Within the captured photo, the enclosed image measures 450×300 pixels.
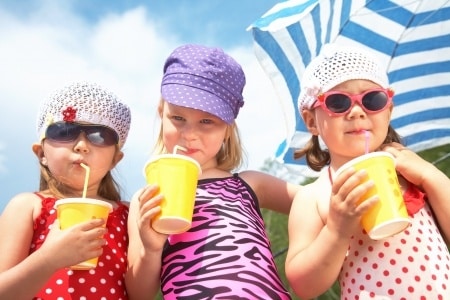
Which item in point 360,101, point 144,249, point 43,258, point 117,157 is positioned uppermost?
point 117,157

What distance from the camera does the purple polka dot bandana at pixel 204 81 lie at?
2986 millimetres

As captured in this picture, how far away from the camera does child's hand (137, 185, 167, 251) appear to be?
2396mm

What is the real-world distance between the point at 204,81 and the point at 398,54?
1.63m

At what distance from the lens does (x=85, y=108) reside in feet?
10.2

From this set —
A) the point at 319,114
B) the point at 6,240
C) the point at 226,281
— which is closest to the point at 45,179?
the point at 6,240

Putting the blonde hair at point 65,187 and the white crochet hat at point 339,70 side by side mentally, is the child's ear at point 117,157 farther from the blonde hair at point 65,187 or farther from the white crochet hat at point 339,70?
the white crochet hat at point 339,70

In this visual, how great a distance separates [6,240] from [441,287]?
80.1 inches

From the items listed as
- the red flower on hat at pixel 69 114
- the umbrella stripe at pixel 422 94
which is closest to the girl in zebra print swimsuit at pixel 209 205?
the red flower on hat at pixel 69 114

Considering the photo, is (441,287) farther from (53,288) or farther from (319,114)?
(53,288)

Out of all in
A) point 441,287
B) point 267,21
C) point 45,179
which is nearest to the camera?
point 441,287

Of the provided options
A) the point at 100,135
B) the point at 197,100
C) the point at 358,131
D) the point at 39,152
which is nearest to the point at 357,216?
the point at 358,131

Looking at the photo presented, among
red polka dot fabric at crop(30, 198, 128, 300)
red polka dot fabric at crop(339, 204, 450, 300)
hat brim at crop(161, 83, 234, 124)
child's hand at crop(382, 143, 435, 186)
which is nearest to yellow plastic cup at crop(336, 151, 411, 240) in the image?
red polka dot fabric at crop(339, 204, 450, 300)

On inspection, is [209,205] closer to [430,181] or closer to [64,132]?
[64,132]

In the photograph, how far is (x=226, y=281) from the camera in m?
2.59
